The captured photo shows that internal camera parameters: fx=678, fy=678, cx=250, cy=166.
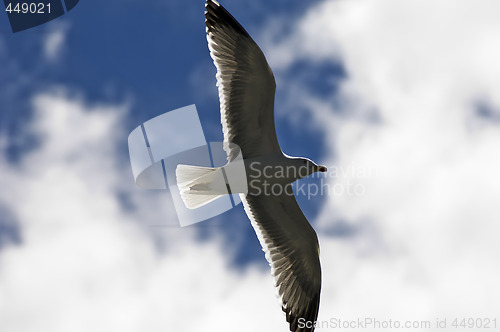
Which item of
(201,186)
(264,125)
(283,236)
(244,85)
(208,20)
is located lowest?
(283,236)

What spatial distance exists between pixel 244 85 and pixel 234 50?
433mm

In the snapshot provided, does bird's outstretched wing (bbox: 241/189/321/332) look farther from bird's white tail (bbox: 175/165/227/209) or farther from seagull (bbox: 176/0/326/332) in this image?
bird's white tail (bbox: 175/165/227/209)

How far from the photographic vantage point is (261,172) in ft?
27.3

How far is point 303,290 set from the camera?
28.4 ft

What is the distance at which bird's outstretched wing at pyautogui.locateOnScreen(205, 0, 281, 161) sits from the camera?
800cm

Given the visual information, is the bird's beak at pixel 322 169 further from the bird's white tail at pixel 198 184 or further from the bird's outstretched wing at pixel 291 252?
the bird's white tail at pixel 198 184

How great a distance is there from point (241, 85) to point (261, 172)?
3.60 feet

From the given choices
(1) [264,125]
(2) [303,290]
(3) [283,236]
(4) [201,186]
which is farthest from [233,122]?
(2) [303,290]

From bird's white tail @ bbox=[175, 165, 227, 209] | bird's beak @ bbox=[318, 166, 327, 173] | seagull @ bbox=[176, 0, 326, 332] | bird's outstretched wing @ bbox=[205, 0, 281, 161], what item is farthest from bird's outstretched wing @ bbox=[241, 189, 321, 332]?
bird's outstretched wing @ bbox=[205, 0, 281, 161]

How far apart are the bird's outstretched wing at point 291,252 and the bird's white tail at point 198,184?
570 mm

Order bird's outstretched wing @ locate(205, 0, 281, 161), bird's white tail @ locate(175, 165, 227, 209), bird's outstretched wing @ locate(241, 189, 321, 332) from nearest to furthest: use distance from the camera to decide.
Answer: bird's outstretched wing @ locate(205, 0, 281, 161)
bird's white tail @ locate(175, 165, 227, 209)
bird's outstretched wing @ locate(241, 189, 321, 332)

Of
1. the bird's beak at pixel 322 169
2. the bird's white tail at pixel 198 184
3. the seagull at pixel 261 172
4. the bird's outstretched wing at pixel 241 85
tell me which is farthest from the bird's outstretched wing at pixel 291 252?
the bird's outstretched wing at pixel 241 85

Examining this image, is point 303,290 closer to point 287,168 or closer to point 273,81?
point 287,168

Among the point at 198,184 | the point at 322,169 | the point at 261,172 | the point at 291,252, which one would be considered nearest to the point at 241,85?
the point at 261,172
